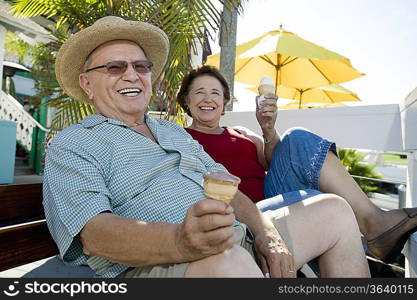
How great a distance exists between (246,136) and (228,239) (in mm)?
1663

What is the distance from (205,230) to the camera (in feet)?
3.29

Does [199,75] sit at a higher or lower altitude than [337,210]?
higher

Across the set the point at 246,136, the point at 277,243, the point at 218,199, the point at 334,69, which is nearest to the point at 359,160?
the point at 334,69

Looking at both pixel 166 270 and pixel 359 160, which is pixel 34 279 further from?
pixel 359 160

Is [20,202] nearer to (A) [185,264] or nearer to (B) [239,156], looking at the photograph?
(A) [185,264]

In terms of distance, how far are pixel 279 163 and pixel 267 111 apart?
0.34 meters

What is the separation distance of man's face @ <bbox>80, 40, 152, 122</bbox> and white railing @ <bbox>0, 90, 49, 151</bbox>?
7.52m

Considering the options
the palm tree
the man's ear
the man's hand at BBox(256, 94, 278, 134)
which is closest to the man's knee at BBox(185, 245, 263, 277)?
the man's ear

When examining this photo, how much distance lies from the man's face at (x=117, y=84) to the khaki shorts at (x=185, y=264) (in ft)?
2.60

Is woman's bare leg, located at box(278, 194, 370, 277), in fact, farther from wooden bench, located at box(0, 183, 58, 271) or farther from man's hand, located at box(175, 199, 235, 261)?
wooden bench, located at box(0, 183, 58, 271)

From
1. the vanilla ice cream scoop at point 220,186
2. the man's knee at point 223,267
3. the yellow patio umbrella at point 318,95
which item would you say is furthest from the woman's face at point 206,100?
the yellow patio umbrella at point 318,95

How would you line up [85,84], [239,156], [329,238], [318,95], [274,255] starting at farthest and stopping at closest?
[318,95]
[239,156]
[85,84]
[329,238]
[274,255]

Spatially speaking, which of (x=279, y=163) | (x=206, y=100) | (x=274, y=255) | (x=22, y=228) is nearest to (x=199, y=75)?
(x=206, y=100)

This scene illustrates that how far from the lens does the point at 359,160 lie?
8.93 meters
